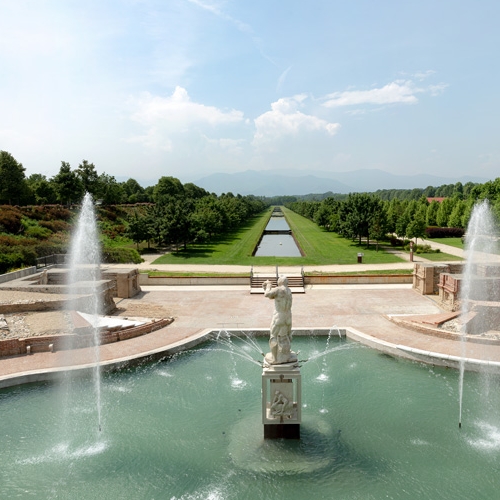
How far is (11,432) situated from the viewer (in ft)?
41.4

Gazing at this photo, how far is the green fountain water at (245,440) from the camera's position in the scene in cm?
1028

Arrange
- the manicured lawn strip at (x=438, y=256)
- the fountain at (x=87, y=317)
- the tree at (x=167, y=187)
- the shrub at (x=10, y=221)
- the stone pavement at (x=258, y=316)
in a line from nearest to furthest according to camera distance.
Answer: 1. the fountain at (x=87, y=317)
2. the stone pavement at (x=258, y=316)
3. the manicured lawn strip at (x=438, y=256)
4. the shrub at (x=10, y=221)
5. the tree at (x=167, y=187)

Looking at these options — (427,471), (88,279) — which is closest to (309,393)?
(427,471)

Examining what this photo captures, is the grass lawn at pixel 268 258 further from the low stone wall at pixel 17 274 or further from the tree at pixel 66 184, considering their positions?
the tree at pixel 66 184

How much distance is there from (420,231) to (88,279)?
35.5 m

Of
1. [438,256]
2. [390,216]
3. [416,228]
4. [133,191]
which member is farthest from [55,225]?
[133,191]

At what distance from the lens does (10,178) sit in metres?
65.2

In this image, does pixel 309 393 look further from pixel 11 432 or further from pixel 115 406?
pixel 11 432

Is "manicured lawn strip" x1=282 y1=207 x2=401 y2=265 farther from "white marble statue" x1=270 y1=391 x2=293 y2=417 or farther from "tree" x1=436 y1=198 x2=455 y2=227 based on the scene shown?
"white marble statue" x1=270 y1=391 x2=293 y2=417

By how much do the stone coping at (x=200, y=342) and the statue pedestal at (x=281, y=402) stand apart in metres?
7.02

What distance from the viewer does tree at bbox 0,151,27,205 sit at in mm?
64625

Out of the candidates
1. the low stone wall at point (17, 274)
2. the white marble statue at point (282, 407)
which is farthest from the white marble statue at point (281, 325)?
the low stone wall at point (17, 274)

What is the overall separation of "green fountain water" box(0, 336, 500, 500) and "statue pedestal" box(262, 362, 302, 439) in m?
0.34

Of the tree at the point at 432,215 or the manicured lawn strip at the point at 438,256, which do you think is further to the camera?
the tree at the point at 432,215
